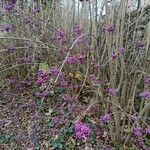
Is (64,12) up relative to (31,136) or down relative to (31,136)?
up

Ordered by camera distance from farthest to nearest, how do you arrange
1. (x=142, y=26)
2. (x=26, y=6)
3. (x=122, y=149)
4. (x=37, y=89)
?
(x=26, y=6) → (x=142, y=26) → (x=37, y=89) → (x=122, y=149)

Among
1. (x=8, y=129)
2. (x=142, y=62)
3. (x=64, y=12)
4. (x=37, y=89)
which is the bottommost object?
(x=8, y=129)

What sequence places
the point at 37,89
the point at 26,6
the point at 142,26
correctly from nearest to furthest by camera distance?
the point at 37,89
the point at 142,26
the point at 26,6

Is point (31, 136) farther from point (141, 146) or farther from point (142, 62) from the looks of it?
point (142, 62)

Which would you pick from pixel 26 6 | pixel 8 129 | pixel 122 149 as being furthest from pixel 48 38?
pixel 122 149

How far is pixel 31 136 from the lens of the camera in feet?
10.9

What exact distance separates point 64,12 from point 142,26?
1.21 meters

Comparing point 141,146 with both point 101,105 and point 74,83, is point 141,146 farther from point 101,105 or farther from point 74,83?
point 74,83

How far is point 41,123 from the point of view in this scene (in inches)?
139

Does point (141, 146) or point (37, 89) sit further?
point (37, 89)

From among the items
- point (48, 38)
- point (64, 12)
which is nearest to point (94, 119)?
point (48, 38)

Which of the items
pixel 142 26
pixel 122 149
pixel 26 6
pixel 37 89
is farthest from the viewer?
pixel 26 6

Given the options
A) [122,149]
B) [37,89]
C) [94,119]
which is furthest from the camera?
[37,89]

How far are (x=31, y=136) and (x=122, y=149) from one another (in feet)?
2.74
